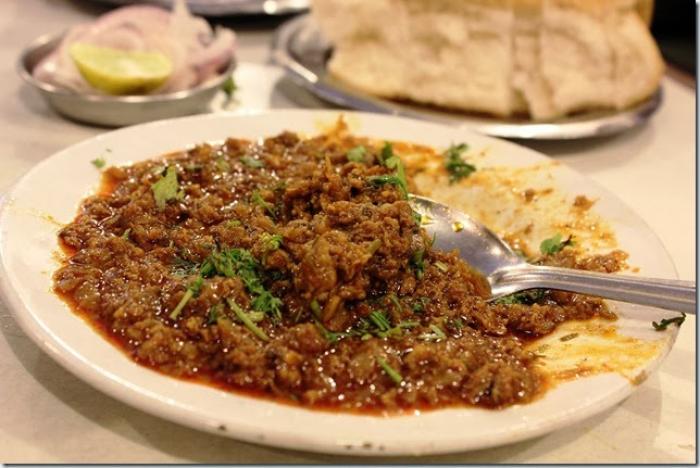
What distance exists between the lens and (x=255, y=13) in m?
4.72

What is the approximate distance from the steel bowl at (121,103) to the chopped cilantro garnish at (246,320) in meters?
1.74

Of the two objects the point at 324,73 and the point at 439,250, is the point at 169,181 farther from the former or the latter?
the point at 324,73

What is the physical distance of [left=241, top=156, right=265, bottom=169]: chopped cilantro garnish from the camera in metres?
2.77

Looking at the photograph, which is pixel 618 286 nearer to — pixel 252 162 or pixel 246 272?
pixel 246 272

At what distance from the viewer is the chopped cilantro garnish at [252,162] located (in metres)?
2.77

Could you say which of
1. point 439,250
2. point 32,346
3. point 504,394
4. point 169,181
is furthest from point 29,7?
point 504,394

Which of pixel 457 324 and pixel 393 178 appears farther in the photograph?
pixel 393 178

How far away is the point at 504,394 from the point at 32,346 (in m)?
1.38

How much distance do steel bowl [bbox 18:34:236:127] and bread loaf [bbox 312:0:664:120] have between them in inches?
31.5

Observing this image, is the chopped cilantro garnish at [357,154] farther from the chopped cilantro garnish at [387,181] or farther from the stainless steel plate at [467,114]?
the stainless steel plate at [467,114]

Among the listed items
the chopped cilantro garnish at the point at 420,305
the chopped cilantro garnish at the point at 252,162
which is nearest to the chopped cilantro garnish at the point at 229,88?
the chopped cilantro garnish at the point at 252,162

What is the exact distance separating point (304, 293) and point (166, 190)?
2.58 ft

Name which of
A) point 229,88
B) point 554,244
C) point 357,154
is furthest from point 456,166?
point 229,88

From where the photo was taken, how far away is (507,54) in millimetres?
3705
